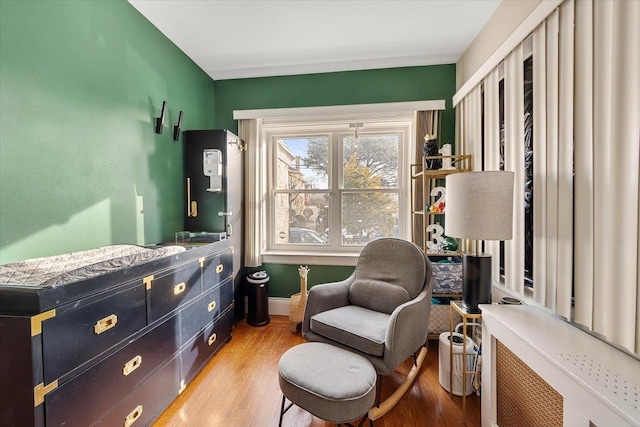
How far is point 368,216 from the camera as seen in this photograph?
3.14 metres

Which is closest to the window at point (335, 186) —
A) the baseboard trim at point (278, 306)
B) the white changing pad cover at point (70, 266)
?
the baseboard trim at point (278, 306)

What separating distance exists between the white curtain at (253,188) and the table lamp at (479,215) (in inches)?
79.6

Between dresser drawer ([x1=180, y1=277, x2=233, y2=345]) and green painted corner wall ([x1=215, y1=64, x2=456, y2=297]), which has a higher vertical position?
green painted corner wall ([x1=215, y1=64, x2=456, y2=297])

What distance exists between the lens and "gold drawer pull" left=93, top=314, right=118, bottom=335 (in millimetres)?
1207

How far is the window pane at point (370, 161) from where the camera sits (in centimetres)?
310

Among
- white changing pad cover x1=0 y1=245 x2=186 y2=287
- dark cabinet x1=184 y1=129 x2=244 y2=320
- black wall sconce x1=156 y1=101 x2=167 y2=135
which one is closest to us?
white changing pad cover x1=0 y1=245 x2=186 y2=287

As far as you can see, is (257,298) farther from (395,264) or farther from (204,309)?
(395,264)

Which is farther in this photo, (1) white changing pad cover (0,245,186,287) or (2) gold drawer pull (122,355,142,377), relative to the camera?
(2) gold drawer pull (122,355,142,377)

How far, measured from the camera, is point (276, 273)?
10.3 feet

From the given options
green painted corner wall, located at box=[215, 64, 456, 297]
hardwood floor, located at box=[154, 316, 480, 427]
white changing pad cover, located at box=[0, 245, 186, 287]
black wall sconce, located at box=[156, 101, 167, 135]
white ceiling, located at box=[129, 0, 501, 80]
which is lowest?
hardwood floor, located at box=[154, 316, 480, 427]

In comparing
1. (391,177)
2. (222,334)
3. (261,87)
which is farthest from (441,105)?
(222,334)

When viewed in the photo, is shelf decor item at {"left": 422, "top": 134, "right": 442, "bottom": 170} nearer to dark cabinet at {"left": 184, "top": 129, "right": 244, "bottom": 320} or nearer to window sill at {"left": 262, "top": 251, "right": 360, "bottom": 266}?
window sill at {"left": 262, "top": 251, "right": 360, "bottom": 266}

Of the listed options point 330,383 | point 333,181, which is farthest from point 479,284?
point 333,181

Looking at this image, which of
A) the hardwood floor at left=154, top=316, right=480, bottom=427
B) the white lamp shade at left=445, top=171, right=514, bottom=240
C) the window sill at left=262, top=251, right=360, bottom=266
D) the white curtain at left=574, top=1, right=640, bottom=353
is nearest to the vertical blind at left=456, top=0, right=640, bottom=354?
the white curtain at left=574, top=1, right=640, bottom=353
